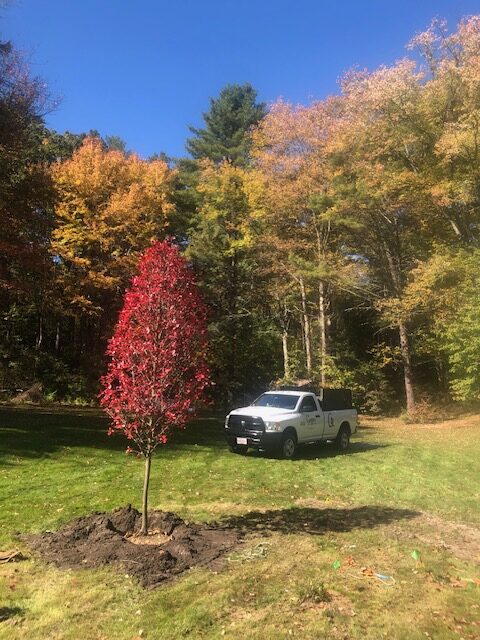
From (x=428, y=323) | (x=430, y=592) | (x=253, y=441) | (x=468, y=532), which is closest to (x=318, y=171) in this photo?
(x=428, y=323)

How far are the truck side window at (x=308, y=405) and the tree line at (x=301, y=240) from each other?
9.70m

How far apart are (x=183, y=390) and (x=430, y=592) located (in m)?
3.48

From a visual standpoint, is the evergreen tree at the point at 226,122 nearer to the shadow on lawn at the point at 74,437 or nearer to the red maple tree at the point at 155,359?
the shadow on lawn at the point at 74,437

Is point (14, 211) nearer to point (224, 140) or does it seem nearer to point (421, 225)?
point (421, 225)

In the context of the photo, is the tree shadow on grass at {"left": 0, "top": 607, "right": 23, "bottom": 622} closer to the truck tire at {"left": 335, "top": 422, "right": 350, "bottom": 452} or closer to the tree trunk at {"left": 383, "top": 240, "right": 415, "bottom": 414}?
the truck tire at {"left": 335, "top": 422, "right": 350, "bottom": 452}

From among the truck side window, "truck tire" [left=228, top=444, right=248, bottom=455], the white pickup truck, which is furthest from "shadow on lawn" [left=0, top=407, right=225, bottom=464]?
the truck side window

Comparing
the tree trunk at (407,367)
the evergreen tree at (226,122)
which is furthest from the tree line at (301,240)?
the evergreen tree at (226,122)

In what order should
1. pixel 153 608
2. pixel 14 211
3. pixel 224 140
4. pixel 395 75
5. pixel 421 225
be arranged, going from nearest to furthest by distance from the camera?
1. pixel 153 608
2. pixel 14 211
3. pixel 395 75
4. pixel 421 225
5. pixel 224 140

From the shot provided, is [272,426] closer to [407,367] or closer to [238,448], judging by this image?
[238,448]

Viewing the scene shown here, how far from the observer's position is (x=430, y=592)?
17.2 ft

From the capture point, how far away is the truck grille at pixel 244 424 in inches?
531

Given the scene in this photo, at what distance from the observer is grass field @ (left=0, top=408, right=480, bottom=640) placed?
14.6 ft

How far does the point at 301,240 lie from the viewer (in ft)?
93.4

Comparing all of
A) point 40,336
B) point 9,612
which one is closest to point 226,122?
point 40,336
